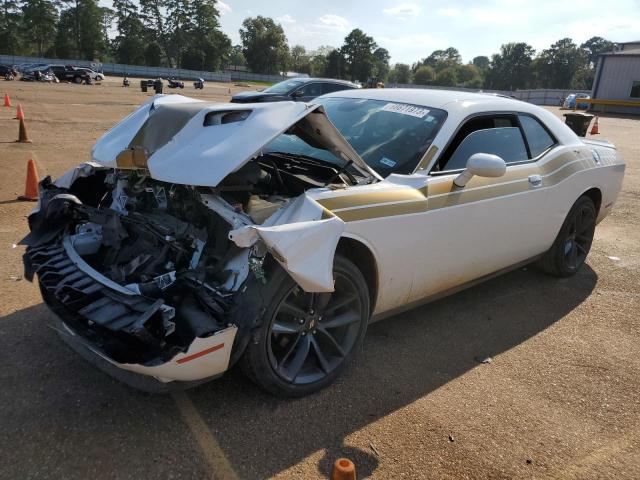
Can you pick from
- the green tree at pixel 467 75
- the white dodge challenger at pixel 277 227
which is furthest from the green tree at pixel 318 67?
the white dodge challenger at pixel 277 227

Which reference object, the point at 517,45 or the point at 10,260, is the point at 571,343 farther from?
the point at 517,45

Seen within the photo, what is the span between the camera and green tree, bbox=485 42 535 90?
10275cm

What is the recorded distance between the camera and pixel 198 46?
92.4 metres

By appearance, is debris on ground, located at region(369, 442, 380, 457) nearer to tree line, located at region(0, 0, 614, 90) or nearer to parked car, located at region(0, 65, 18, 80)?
parked car, located at region(0, 65, 18, 80)

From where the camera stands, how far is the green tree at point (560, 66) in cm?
9500

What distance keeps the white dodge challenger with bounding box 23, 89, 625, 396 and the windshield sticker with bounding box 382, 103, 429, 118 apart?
1cm

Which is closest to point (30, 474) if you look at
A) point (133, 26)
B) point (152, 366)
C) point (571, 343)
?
point (152, 366)

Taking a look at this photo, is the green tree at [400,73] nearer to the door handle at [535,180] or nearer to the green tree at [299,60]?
the green tree at [299,60]

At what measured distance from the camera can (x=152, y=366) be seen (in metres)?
2.22

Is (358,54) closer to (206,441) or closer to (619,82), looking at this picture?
(619,82)

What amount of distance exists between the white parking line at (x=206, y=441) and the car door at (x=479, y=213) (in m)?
1.56

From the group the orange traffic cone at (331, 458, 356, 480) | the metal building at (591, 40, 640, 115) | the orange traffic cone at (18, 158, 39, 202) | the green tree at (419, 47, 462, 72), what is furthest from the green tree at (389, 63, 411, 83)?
the orange traffic cone at (331, 458, 356, 480)

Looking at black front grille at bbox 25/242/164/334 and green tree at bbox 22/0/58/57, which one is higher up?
green tree at bbox 22/0/58/57

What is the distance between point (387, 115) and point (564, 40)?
118m
